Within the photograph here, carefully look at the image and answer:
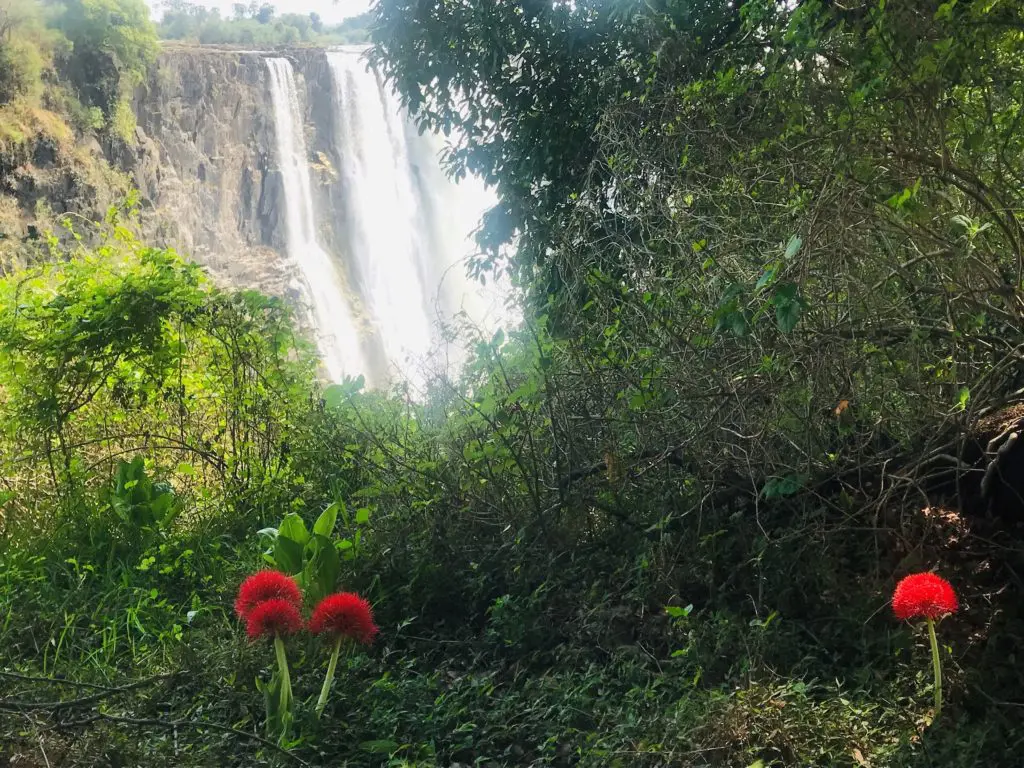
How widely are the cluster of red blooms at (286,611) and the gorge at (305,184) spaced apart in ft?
65.5

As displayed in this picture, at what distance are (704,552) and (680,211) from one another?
1.36m

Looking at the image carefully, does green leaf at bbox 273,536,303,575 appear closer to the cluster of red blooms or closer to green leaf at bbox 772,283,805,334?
the cluster of red blooms

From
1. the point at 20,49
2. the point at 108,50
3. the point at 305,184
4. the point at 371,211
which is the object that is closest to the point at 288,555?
the point at 20,49

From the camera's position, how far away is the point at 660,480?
12.2 ft

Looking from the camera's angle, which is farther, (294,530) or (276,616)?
(294,530)

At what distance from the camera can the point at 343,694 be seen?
2.88 m

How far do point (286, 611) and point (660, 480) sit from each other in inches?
69.4

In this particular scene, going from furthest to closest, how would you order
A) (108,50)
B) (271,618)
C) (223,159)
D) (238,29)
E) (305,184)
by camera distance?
(238,29) < (223,159) < (305,184) < (108,50) < (271,618)

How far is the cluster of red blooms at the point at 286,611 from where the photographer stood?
99.5 inches

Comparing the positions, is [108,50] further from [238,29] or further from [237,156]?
[238,29]

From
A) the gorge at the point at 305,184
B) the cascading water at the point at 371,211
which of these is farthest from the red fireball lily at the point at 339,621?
the cascading water at the point at 371,211

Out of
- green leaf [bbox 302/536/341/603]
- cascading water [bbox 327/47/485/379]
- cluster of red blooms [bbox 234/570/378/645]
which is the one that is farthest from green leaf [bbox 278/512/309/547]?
cascading water [bbox 327/47/485/379]

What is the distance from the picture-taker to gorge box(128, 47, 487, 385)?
78.7 ft

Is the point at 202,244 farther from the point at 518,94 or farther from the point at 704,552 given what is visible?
the point at 704,552
